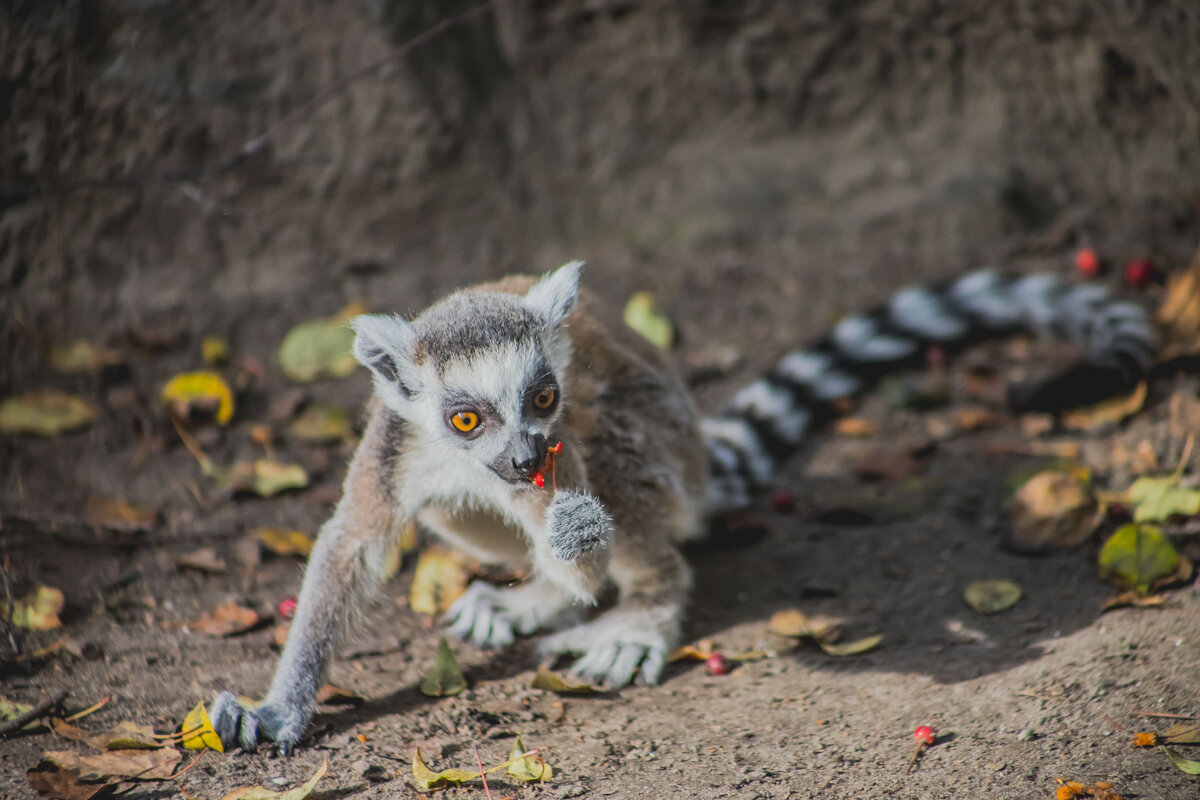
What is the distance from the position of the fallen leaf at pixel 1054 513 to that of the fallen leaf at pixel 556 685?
5.45ft

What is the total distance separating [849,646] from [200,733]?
193 centimetres

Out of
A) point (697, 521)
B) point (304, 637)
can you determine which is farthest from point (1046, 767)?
point (304, 637)

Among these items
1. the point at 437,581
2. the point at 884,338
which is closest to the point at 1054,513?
the point at 884,338

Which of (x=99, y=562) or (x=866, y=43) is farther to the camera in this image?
(x=866, y=43)

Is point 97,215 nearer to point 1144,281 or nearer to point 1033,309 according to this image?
point 1033,309

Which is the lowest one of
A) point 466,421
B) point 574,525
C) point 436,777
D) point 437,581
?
point 436,777

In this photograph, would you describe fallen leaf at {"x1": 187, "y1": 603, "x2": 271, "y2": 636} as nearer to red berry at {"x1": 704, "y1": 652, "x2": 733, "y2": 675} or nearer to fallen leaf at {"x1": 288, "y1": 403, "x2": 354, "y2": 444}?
fallen leaf at {"x1": 288, "y1": 403, "x2": 354, "y2": 444}

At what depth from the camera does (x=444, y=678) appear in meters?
3.08

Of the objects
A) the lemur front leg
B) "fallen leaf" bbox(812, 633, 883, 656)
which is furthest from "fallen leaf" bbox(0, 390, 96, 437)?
"fallen leaf" bbox(812, 633, 883, 656)

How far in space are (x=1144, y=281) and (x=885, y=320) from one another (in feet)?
4.42

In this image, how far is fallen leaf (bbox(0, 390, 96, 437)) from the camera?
160 inches

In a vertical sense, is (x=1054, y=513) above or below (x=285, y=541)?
below

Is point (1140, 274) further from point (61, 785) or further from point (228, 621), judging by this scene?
point (61, 785)

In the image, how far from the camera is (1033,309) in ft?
14.3
